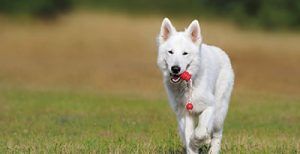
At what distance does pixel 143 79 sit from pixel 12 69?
4.99 m

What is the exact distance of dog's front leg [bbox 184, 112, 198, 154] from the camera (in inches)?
340

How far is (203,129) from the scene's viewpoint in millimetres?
8523

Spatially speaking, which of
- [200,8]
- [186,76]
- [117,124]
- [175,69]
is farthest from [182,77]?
[200,8]

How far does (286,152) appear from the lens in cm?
942

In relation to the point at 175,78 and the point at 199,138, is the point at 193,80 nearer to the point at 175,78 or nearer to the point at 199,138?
the point at 175,78

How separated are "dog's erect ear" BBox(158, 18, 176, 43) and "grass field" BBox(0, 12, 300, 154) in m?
1.50

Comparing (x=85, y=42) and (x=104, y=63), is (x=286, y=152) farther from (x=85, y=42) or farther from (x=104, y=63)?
(x=85, y=42)

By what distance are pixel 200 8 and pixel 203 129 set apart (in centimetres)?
2437

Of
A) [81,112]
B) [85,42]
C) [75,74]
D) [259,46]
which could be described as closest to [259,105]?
[81,112]

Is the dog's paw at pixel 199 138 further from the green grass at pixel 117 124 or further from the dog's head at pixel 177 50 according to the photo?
the green grass at pixel 117 124

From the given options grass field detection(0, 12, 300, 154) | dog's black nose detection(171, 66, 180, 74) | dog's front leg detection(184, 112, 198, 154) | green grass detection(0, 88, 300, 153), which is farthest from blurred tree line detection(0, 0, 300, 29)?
dog's black nose detection(171, 66, 180, 74)

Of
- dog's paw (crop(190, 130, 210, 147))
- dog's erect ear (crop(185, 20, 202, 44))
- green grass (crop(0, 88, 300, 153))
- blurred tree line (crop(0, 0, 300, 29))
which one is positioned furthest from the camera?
blurred tree line (crop(0, 0, 300, 29))

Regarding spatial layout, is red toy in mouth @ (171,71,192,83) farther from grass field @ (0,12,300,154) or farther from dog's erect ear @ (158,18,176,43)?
grass field @ (0,12,300,154)

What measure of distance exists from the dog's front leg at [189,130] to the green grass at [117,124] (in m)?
0.84
